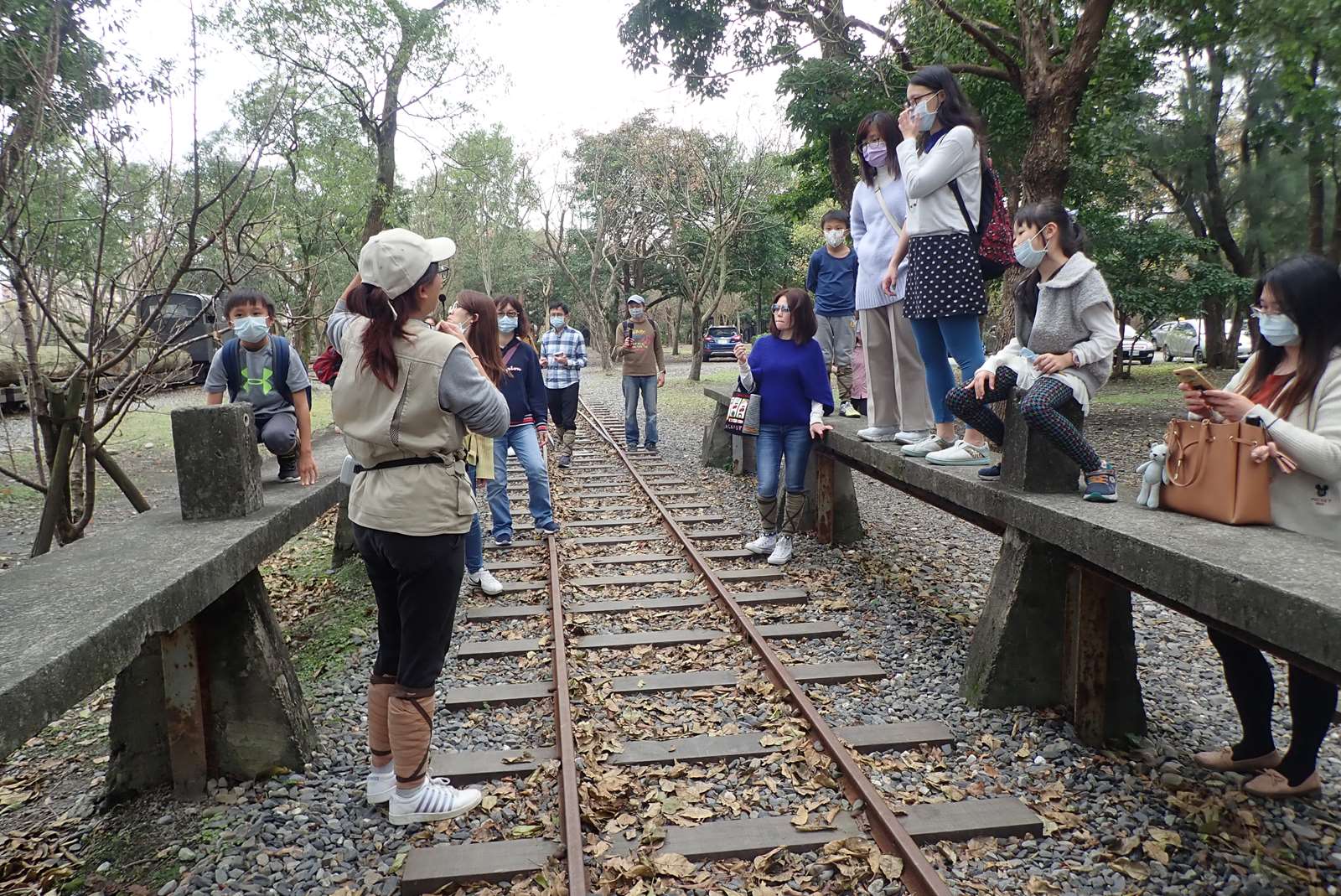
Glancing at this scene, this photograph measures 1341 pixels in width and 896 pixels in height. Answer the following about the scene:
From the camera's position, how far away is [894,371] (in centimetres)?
587

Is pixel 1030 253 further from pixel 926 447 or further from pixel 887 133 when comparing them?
pixel 887 133

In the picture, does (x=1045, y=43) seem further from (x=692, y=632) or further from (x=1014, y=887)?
(x=1014, y=887)

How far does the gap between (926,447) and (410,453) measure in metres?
3.39

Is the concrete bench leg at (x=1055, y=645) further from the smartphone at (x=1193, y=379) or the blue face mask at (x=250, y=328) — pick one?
the blue face mask at (x=250, y=328)

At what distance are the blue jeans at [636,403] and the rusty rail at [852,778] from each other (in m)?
5.80

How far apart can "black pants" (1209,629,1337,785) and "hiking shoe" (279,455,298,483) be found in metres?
4.65

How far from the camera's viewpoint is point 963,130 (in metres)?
4.66

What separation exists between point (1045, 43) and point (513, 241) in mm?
32043

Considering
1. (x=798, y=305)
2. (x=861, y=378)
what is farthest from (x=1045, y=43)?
(x=798, y=305)

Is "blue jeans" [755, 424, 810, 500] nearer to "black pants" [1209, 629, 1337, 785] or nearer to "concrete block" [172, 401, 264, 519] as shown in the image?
"black pants" [1209, 629, 1337, 785]

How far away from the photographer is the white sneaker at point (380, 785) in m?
3.47

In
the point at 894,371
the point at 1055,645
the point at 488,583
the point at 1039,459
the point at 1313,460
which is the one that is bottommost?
the point at 488,583

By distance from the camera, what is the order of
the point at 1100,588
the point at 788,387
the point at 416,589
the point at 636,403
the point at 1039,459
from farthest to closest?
the point at 636,403, the point at 788,387, the point at 1039,459, the point at 1100,588, the point at 416,589

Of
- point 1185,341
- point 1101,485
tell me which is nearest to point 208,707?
point 1101,485
